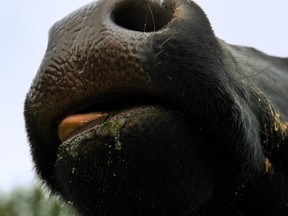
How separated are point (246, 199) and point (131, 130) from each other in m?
1.07

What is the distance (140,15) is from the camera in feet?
8.16

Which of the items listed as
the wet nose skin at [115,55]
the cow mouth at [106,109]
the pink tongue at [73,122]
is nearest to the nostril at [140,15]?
the wet nose skin at [115,55]

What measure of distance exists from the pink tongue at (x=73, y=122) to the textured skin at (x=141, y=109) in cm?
3

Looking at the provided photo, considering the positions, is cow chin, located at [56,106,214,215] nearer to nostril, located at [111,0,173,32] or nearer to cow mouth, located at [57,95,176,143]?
cow mouth, located at [57,95,176,143]

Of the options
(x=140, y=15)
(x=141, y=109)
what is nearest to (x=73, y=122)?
(x=141, y=109)

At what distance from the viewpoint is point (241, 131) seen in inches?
104

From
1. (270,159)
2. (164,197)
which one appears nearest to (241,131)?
(164,197)

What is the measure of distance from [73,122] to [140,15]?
537mm

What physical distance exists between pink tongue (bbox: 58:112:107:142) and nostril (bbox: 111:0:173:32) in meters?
0.41

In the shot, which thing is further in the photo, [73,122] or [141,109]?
[73,122]

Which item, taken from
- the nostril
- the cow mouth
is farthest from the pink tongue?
the nostril

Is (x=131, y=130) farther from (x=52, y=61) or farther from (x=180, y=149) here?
(x=52, y=61)

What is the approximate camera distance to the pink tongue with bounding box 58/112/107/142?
241 cm

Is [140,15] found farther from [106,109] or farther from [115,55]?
[106,109]
